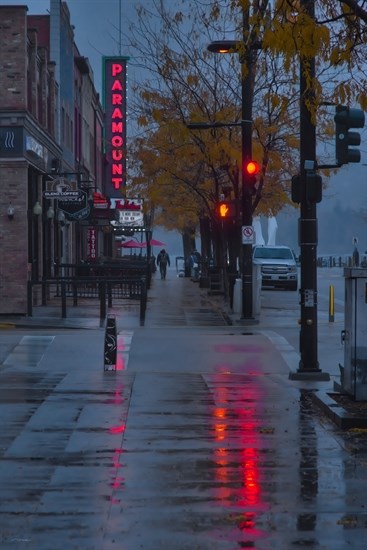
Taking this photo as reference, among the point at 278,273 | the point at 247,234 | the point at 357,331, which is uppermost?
the point at 247,234

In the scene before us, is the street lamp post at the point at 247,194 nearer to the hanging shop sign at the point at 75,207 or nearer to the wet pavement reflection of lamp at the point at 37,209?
the wet pavement reflection of lamp at the point at 37,209

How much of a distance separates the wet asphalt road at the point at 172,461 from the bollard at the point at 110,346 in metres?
0.34

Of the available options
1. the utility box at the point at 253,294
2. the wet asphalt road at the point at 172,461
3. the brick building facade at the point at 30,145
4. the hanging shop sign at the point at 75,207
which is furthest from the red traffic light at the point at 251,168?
the wet asphalt road at the point at 172,461

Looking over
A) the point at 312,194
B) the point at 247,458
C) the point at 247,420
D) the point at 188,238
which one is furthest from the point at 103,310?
the point at 188,238

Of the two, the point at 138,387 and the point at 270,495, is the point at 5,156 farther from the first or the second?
the point at 270,495

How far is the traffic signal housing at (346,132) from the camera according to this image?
1484 centimetres

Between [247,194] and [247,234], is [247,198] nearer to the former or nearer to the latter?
[247,194]

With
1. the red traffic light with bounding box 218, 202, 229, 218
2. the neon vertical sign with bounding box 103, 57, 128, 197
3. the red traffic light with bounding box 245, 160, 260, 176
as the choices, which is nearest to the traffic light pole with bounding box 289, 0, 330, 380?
the red traffic light with bounding box 245, 160, 260, 176

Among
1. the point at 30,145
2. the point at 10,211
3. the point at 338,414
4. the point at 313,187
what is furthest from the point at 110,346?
the point at 30,145

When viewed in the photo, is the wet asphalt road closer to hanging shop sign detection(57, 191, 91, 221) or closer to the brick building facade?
the brick building facade

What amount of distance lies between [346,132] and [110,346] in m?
5.58

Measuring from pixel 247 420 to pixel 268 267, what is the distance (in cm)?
3688

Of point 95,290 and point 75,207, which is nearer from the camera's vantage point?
point 75,207

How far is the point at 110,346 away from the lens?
18266mm
